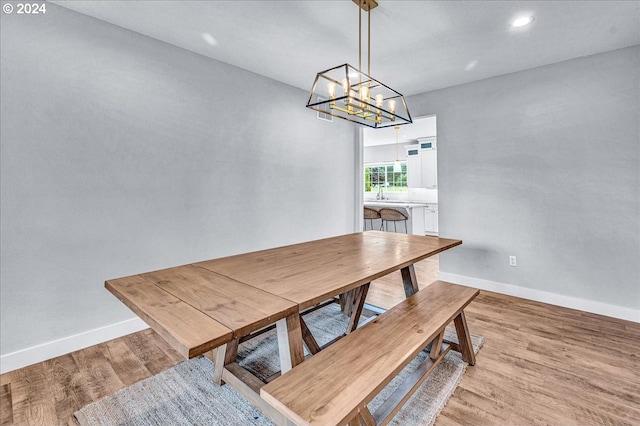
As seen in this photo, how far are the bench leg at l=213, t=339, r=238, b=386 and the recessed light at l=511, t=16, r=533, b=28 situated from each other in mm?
2982

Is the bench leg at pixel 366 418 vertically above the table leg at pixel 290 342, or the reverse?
the table leg at pixel 290 342

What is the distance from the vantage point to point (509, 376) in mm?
1868

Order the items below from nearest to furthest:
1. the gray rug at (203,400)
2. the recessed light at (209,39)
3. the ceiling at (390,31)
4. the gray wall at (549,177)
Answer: the gray rug at (203,400)
the ceiling at (390,31)
the recessed light at (209,39)
the gray wall at (549,177)

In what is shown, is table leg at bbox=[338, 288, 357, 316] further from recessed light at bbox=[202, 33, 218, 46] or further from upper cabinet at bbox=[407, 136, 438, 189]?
upper cabinet at bbox=[407, 136, 438, 189]

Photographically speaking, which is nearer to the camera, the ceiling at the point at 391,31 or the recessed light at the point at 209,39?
the ceiling at the point at 391,31

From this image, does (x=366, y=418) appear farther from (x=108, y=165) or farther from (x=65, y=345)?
(x=108, y=165)

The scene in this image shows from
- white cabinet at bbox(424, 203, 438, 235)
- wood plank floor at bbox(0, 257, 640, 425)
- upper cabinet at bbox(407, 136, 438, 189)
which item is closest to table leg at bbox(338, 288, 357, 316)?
wood plank floor at bbox(0, 257, 640, 425)

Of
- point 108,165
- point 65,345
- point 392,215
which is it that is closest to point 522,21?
point 108,165

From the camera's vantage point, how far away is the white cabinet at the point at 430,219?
22.9 feet

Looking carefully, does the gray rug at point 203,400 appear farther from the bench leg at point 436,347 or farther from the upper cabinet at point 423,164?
the upper cabinet at point 423,164

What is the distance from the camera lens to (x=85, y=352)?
218cm

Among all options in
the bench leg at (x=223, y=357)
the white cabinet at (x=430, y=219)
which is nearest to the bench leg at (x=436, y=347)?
the bench leg at (x=223, y=357)

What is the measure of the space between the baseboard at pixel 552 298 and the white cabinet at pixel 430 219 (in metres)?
3.46

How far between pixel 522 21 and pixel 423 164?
5335 millimetres
